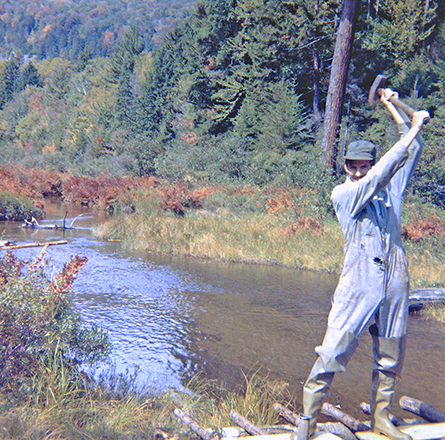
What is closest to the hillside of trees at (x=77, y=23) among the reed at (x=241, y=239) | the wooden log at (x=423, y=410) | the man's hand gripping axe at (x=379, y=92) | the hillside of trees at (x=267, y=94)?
the hillside of trees at (x=267, y=94)

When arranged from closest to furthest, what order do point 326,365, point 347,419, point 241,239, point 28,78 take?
point 326,365 < point 347,419 < point 241,239 < point 28,78

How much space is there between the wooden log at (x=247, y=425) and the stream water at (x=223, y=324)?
1.14 metres

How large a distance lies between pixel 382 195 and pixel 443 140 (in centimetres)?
1208

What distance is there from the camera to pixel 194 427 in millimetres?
3166

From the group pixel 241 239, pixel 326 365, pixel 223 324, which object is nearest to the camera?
pixel 326 365

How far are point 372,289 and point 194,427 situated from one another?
4.82ft

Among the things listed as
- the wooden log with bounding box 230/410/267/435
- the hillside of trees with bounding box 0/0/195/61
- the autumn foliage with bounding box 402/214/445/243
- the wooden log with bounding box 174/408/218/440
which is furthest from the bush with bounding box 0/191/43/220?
the hillside of trees with bounding box 0/0/195/61

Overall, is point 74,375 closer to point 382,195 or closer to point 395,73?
point 382,195

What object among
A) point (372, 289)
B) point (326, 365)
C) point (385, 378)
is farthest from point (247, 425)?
point (372, 289)

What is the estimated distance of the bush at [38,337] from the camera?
3486mm

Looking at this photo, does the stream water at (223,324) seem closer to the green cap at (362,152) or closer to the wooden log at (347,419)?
the wooden log at (347,419)

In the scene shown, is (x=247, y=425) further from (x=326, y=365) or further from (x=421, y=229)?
(x=421, y=229)

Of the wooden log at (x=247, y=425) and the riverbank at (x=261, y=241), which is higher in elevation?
the wooden log at (x=247, y=425)

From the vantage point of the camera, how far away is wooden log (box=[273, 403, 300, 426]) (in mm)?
3491
